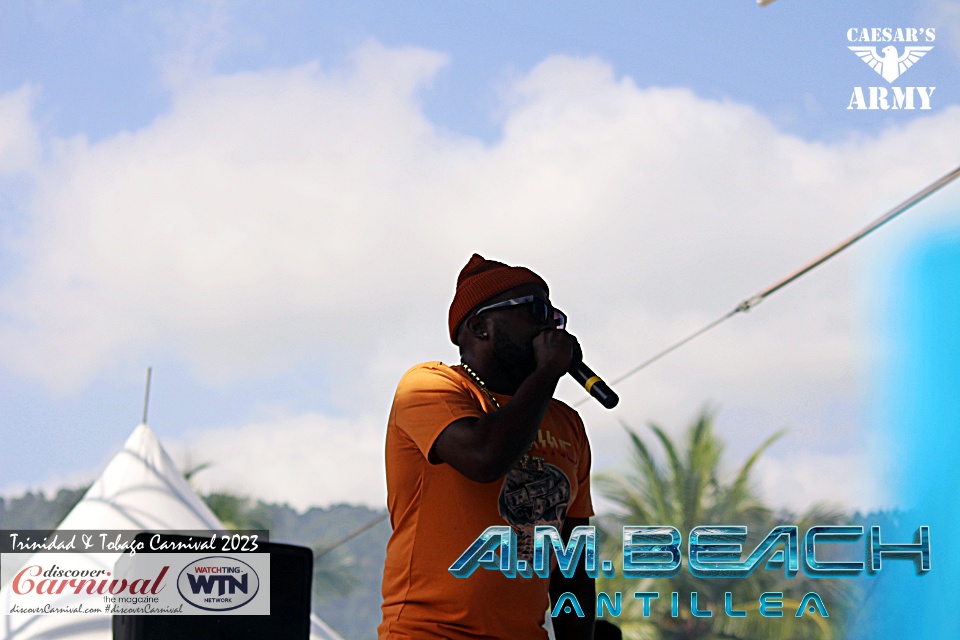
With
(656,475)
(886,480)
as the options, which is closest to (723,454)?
(656,475)

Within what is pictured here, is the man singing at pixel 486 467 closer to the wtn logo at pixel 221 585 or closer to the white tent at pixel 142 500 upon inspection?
the wtn logo at pixel 221 585

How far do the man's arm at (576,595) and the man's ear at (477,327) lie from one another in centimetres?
38

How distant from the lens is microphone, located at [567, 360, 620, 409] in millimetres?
1932

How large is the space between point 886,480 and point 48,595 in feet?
18.9

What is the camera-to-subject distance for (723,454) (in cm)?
1586

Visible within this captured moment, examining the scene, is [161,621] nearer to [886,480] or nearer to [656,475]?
[886,480]

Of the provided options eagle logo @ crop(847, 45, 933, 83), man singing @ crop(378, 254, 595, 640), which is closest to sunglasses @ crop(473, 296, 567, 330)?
man singing @ crop(378, 254, 595, 640)

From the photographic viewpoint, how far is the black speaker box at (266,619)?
201cm

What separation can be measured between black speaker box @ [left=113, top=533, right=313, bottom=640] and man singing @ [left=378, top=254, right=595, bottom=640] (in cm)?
53

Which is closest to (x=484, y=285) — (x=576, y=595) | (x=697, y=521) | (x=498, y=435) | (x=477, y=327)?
(x=477, y=327)

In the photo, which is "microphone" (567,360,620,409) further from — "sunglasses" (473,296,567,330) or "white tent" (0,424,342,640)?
"white tent" (0,424,342,640)

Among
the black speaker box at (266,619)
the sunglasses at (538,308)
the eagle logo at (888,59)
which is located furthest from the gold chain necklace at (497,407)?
the eagle logo at (888,59)

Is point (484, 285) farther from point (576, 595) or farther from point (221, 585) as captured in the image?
point (221, 585)

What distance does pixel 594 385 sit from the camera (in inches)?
77.4
